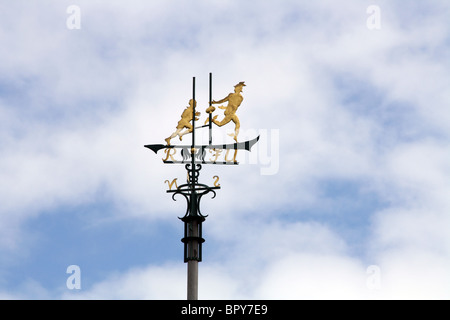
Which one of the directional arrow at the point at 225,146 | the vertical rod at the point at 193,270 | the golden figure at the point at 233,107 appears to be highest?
the golden figure at the point at 233,107

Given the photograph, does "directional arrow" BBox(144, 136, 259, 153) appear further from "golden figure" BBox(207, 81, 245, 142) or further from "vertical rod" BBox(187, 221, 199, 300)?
"vertical rod" BBox(187, 221, 199, 300)

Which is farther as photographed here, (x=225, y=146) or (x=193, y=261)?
(x=225, y=146)

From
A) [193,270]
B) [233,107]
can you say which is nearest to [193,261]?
[193,270]

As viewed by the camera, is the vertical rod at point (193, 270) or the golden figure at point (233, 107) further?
the golden figure at point (233, 107)

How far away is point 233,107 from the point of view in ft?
95.1

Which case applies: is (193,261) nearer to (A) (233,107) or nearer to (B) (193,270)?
(B) (193,270)

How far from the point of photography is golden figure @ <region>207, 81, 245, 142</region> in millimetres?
28844

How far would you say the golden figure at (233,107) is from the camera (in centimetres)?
2884

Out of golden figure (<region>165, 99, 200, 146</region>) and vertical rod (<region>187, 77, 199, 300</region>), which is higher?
golden figure (<region>165, 99, 200, 146</region>)

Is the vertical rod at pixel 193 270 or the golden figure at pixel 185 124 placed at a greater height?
the golden figure at pixel 185 124

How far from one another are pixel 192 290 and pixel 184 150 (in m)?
4.61

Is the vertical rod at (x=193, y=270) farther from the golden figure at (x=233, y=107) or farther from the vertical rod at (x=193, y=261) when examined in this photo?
the golden figure at (x=233, y=107)
